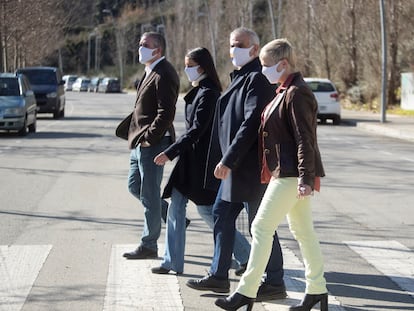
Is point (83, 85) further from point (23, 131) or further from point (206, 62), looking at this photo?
point (206, 62)

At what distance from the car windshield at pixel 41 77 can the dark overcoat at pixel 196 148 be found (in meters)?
25.1

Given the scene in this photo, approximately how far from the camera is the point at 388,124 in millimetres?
26500

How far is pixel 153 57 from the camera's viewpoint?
687cm

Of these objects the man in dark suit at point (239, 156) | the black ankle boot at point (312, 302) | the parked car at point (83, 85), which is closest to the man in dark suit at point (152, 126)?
the man in dark suit at point (239, 156)

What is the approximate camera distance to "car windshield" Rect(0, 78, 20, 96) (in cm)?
2131

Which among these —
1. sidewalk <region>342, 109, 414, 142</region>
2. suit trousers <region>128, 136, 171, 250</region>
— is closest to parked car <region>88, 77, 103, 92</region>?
sidewalk <region>342, 109, 414, 142</region>

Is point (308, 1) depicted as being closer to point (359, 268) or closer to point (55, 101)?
point (55, 101)

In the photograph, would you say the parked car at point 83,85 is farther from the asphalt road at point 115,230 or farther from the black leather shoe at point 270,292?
the black leather shoe at point 270,292

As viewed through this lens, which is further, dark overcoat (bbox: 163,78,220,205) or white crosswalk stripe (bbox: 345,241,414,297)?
white crosswalk stripe (bbox: 345,241,414,297)

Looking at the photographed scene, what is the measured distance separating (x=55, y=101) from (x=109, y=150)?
1313 centimetres

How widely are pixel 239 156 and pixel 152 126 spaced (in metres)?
1.32

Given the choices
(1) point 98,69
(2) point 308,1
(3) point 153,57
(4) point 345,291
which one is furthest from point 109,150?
(1) point 98,69

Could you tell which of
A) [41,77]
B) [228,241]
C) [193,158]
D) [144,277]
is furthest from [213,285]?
[41,77]

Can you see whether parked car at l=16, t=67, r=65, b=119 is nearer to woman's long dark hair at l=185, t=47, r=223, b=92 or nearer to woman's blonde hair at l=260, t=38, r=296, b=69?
woman's long dark hair at l=185, t=47, r=223, b=92
